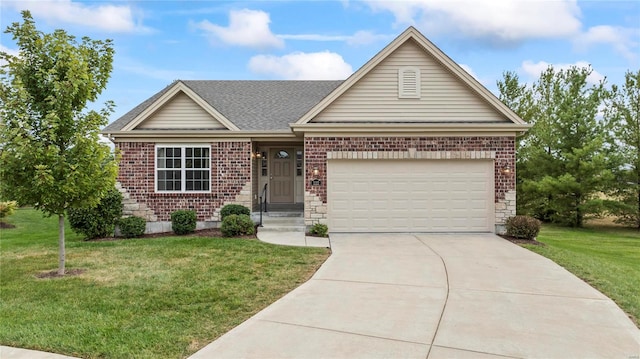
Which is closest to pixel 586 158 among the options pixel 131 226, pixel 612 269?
pixel 612 269

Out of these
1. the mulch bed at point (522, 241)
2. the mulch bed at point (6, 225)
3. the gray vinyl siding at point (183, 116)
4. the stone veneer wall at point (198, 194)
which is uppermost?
the gray vinyl siding at point (183, 116)

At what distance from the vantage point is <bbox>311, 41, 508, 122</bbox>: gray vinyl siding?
1161 centimetres

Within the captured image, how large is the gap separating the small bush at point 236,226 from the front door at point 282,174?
416cm

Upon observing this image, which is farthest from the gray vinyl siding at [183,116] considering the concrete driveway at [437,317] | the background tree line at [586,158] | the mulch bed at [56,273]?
the background tree line at [586,158]

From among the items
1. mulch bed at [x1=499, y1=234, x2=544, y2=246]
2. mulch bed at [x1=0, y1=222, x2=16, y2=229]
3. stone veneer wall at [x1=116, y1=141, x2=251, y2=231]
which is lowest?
mulch bed at [x1=0, y1=222, x2=16, y2=229]

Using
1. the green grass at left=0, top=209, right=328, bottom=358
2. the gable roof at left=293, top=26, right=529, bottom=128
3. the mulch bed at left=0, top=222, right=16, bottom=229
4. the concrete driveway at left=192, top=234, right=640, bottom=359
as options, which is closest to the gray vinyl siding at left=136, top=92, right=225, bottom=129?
the gable roof at left=293, top=26, right=529, bottom=128

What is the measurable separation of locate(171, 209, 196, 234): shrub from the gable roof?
451 cm

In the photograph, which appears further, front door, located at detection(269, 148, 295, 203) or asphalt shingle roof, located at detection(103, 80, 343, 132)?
front door, located at detection(269, 148, 295, 203)

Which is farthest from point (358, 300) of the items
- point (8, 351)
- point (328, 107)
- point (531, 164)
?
point (531, 164)

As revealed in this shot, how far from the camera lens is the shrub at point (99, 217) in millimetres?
11273

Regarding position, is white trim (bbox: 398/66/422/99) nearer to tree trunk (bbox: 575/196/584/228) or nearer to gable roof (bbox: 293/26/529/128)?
gable roof (bbox: 293/26/529/128)

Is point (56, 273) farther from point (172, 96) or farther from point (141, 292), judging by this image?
point (172, 96)

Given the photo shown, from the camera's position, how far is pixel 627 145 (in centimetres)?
1878

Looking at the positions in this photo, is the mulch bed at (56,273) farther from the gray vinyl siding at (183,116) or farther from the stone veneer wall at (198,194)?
the gray vinyl siding at (183,116)
